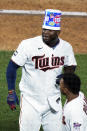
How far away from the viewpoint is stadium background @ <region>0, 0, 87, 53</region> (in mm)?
24000

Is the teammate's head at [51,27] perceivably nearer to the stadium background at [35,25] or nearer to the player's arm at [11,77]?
the player's arm at [11,77]

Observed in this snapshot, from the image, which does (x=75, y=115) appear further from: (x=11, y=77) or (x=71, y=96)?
(x=11, y=77)

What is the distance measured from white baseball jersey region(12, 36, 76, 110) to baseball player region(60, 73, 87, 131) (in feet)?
4.32

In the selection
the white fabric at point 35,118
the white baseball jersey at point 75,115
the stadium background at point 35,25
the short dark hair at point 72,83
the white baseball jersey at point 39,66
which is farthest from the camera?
the stadium background at point 35,25

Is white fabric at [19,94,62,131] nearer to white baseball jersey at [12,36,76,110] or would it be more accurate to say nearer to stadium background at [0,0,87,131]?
white baseball jersey at [12,36,76,110]

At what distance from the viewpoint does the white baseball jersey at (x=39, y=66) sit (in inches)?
405

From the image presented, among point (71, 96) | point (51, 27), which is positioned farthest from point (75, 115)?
point (51, 27)

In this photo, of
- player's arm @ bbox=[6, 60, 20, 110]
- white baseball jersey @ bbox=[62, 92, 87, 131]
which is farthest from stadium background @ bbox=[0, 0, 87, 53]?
white baseball jersey @ bbox=[62, 92, 87, 131]

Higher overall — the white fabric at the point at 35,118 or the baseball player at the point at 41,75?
the baseball player at the point at 41,75

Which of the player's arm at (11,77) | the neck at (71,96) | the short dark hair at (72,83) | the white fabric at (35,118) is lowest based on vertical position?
the white fabric at (35,118)

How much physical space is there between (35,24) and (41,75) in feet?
47.4

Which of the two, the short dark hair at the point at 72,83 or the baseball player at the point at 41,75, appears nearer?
the short dark hair at the point at 72,83

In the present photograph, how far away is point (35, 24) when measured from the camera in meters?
24.7

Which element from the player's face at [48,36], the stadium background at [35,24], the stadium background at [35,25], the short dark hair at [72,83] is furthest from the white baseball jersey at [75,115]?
the stadium background at [35,24]
